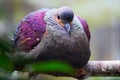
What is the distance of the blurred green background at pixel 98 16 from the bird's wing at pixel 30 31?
3015 millimetres

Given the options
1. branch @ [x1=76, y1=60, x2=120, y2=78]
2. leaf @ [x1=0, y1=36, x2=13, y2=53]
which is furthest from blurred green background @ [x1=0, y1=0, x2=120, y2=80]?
leaf @ [x1=0, y1=36, x2=13, y2=53]

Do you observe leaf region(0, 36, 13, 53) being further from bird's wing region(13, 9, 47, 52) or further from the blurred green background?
the blurred green background

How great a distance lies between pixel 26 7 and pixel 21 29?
3238mm

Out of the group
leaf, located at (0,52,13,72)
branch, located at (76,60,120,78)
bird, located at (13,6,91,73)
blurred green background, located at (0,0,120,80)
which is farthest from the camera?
blurred green background, located at (0,0,120,80)

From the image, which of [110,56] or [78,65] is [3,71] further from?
[110,56]

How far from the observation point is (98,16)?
5137mm

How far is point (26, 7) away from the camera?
4.92 meters

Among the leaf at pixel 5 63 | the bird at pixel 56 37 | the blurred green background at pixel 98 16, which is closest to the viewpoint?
the leaf at pixel 5 63

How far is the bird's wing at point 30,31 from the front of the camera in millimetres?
1654

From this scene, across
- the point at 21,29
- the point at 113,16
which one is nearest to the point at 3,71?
the point at 21,29

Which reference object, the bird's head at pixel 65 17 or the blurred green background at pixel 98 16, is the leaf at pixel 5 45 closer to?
the bird's head at pixel 65 17

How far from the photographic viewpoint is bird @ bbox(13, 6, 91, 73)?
5.37ft

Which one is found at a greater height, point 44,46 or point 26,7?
point 26,7

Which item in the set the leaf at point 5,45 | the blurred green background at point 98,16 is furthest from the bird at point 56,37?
the blurred green background at point 98,16
